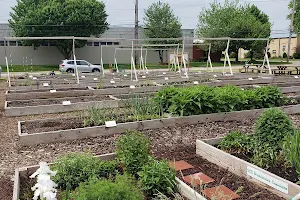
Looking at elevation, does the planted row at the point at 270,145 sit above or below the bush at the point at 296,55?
below

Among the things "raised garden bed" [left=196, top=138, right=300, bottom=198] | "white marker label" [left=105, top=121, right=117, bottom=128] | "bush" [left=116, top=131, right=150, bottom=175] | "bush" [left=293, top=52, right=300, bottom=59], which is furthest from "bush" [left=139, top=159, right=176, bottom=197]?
"bush" [left=293, top=52, right=300, bottom=59]

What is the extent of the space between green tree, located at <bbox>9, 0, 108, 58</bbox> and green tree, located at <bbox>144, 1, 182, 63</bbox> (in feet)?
20.5

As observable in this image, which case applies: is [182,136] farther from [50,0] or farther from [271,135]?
[50,0]

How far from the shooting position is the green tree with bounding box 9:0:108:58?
3347 centimetres

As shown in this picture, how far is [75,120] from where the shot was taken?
6766 mm

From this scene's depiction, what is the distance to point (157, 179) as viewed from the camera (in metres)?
3.19

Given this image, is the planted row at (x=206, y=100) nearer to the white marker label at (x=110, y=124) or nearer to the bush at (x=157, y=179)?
the white marker label at (x=110, y=124)

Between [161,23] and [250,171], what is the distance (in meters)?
37.6

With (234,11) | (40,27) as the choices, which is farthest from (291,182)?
(234,11)

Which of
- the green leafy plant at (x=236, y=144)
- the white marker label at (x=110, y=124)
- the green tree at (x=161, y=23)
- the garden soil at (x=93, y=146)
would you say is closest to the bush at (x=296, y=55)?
the green tree at (x=161, y=23)

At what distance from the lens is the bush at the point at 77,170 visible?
11.3ft

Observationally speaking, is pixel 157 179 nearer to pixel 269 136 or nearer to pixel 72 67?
pixel 269 136

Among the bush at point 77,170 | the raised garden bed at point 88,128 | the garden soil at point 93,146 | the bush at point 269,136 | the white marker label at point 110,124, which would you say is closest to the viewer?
the bush at point 77,170

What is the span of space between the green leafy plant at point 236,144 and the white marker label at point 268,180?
0.75 meters
